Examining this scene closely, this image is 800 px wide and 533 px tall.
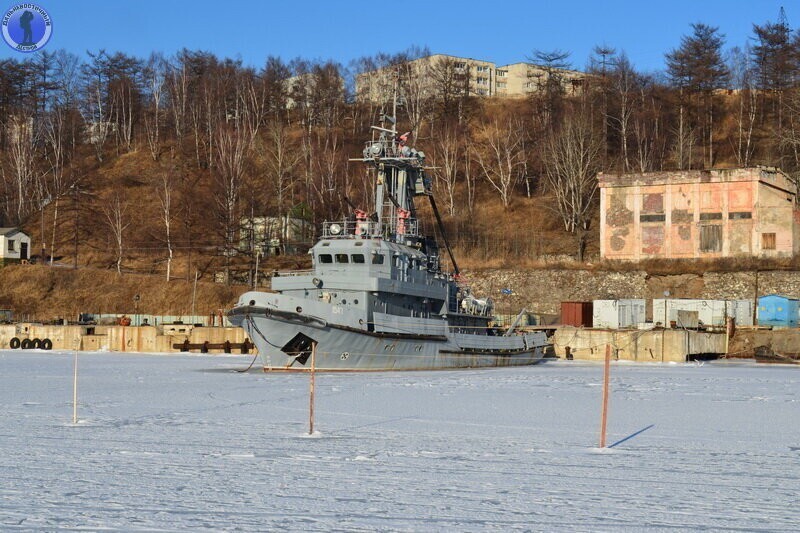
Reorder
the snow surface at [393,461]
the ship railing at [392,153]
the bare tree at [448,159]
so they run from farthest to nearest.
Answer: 1. the bare tree at [448,159]
2. the ship railing at [392,153]
3. the snow surface at [393,461]

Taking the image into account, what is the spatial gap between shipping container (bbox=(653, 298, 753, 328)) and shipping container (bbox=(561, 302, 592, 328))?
14.0 ft

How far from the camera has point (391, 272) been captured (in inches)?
1414

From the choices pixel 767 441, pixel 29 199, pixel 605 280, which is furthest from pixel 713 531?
pixel 29 199

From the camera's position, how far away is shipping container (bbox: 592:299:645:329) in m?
53.9

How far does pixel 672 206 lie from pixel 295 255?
30.7 meters

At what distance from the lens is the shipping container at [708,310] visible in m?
55.3

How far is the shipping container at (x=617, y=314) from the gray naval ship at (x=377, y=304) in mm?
13196

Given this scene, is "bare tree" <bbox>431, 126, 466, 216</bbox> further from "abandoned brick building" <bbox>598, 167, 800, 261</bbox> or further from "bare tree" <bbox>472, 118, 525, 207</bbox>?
"abandoned brick building" <bbox>598, 167, 800, 261</bbox>

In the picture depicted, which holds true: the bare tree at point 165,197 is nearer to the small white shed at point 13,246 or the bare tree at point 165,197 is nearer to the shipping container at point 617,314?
the small white shed at point 13,246

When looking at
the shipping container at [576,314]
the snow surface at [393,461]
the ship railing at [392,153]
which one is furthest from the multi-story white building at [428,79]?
the snow surface at [393,461]

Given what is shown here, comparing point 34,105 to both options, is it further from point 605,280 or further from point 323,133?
point 605,280

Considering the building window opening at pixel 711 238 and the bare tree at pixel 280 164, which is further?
the bare tree at pixel 280 164

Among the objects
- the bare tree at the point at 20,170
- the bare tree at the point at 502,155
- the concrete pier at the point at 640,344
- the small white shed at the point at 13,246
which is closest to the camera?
the concrete pier at the point at 640,344

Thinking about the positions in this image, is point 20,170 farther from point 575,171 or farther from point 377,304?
point 377,304
